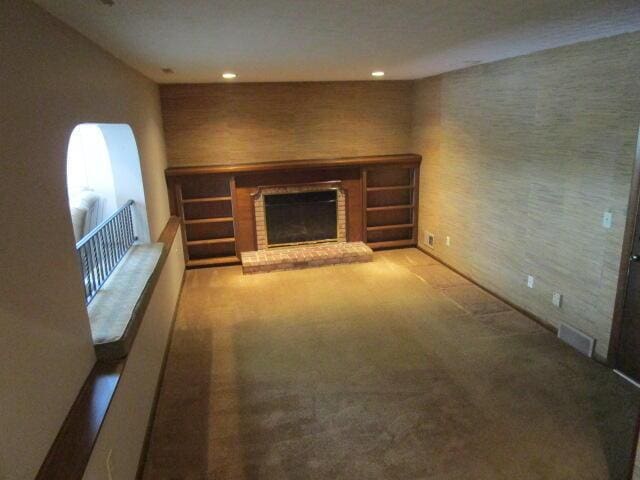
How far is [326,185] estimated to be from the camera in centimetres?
562

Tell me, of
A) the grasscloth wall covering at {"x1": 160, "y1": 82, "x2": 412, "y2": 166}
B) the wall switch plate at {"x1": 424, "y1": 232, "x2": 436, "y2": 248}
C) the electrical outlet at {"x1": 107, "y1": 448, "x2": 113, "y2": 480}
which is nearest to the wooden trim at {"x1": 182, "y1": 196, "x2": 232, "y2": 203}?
the grasscloth wall covering at {"x1": 160, "y1": 82, "x2": 412, "y2": 166}

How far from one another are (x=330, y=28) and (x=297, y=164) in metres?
3.11

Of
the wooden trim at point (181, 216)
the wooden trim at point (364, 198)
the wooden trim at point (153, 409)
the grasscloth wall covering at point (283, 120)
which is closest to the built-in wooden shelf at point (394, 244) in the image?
the wooden trim at point (364, 198)

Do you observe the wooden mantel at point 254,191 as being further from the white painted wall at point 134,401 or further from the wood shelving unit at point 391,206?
the white painted wall at point 134,401

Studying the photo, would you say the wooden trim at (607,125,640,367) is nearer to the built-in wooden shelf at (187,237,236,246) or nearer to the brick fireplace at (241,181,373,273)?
the brick fireplace at (241,181,373,273)

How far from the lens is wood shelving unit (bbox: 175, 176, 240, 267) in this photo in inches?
211

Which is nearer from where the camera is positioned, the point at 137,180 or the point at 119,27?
the point at 119,27

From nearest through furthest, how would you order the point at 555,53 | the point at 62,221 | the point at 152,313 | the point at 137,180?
the point at 62,221 < the point at 152,313 < the point at 555,53 < the point at 137,180

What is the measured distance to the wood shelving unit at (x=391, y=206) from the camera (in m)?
5.86

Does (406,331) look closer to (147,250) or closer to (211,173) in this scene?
(147,250)

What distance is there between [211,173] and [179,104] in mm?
944

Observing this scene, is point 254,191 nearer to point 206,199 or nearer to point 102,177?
point 206,199

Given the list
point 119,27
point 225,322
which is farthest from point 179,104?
point 119,27

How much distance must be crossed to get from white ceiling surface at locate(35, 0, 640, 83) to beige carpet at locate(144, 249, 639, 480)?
2.24 meters
